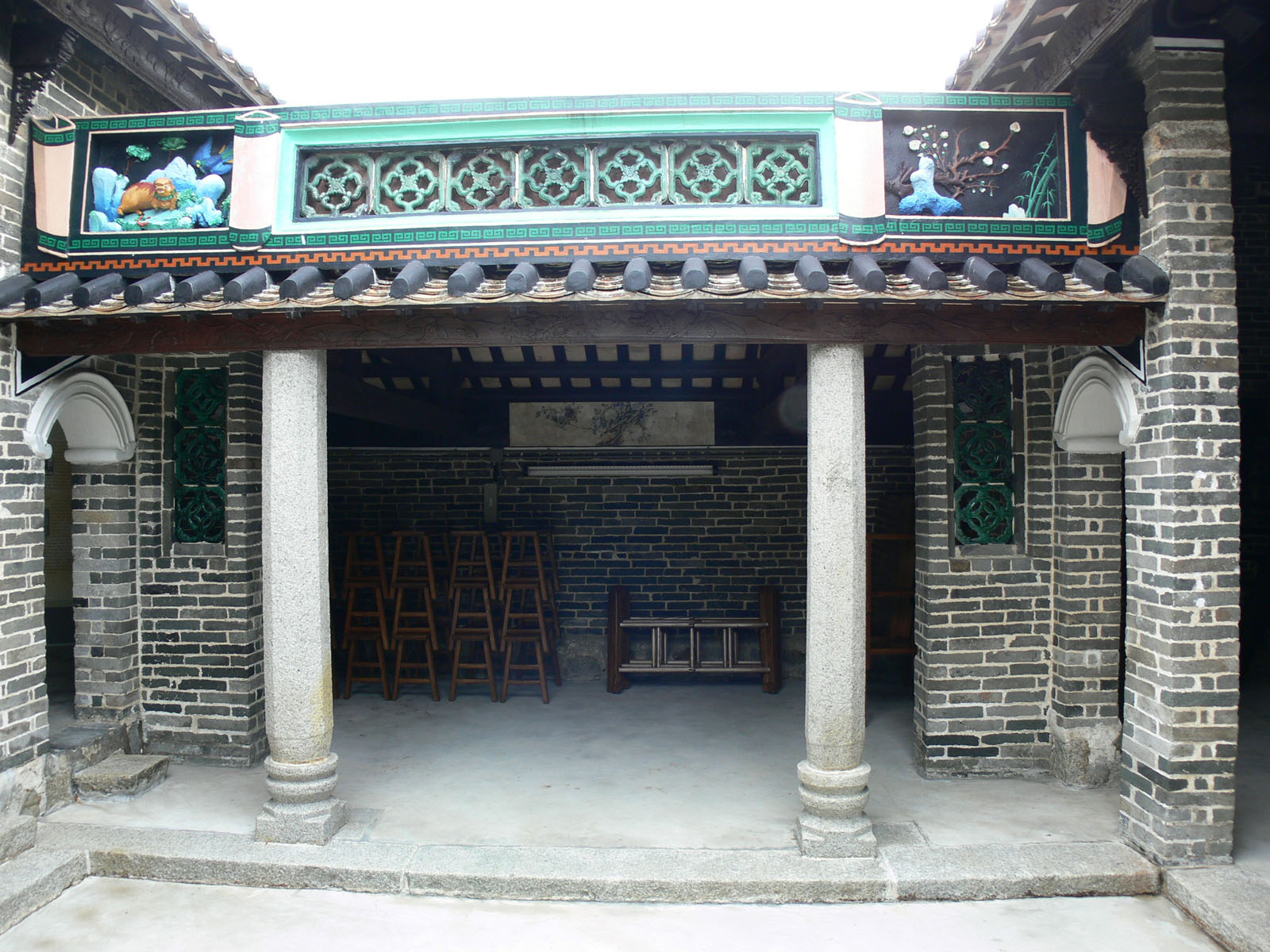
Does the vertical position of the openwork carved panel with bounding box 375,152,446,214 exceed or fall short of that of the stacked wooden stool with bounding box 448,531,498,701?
it exceeds it

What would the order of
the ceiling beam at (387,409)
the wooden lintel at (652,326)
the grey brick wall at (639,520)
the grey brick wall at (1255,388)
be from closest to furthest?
1. the wooden lintel at (652,326)
2. the ceiling beam at (387,409)
3. the grey brick wall at (639,520)
4. the grey brick wall at (1255,388)

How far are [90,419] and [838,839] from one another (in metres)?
5.10

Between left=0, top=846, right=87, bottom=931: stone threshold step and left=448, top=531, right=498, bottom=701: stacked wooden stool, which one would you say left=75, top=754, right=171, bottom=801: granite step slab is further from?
left=448, top=531, right=498, bottom=701: stacked wooden stool

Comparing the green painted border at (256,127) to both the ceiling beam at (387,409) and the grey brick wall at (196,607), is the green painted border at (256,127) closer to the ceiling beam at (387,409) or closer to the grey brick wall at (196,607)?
the ceiling beam at (387,409)

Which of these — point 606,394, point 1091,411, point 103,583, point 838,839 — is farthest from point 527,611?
point 1091,411

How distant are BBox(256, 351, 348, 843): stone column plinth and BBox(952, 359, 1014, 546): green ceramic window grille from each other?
3950 millimetres

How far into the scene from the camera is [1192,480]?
4.08 meters

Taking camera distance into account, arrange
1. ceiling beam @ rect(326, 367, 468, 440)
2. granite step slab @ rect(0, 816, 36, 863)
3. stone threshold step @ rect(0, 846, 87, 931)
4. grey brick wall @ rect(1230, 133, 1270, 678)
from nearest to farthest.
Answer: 1. stone threshold step @ rect(0, 846, 87, 931)
2. granite step slab @ rect(0, 816, 36, 863)
3. ceiling beam @ rect(326, 367, 468, 440)
4. grey brick wall @ rect(1230, 133, 1270, 678)

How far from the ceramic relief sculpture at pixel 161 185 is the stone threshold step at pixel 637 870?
3401mm

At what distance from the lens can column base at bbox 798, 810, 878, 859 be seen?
4.16 m

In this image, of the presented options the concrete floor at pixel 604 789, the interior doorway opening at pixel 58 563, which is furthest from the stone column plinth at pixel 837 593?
the interior doorway opening at pixel 58 563

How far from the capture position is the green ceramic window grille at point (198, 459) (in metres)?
5.67

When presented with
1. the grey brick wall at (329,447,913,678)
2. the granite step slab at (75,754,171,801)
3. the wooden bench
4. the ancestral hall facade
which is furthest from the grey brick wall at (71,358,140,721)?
the wooden bench

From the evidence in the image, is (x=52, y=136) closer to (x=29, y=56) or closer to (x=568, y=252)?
(x=29, y=56)
